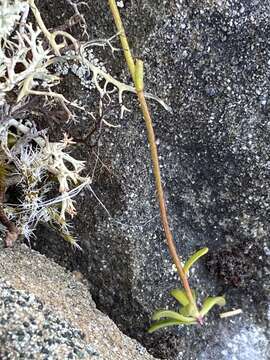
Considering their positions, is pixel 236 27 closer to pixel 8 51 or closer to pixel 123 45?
pixel 123 45

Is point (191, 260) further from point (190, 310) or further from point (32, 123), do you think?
point (32, 123)

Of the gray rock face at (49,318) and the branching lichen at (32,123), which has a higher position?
the branching lichen at (32,123)

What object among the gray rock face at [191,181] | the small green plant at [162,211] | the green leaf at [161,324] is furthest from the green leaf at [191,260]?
the gray rock face at [191,181]

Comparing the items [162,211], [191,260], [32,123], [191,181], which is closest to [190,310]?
[191,260]

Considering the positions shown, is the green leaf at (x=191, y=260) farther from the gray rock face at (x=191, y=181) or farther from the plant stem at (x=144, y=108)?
the gray rock face at (x=191, y=181)

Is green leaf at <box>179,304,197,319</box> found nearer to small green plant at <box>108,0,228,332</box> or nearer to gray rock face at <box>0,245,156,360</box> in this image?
small green plant at <box>108,0,228,332</box>

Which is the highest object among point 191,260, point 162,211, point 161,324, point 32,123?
point 32,123
